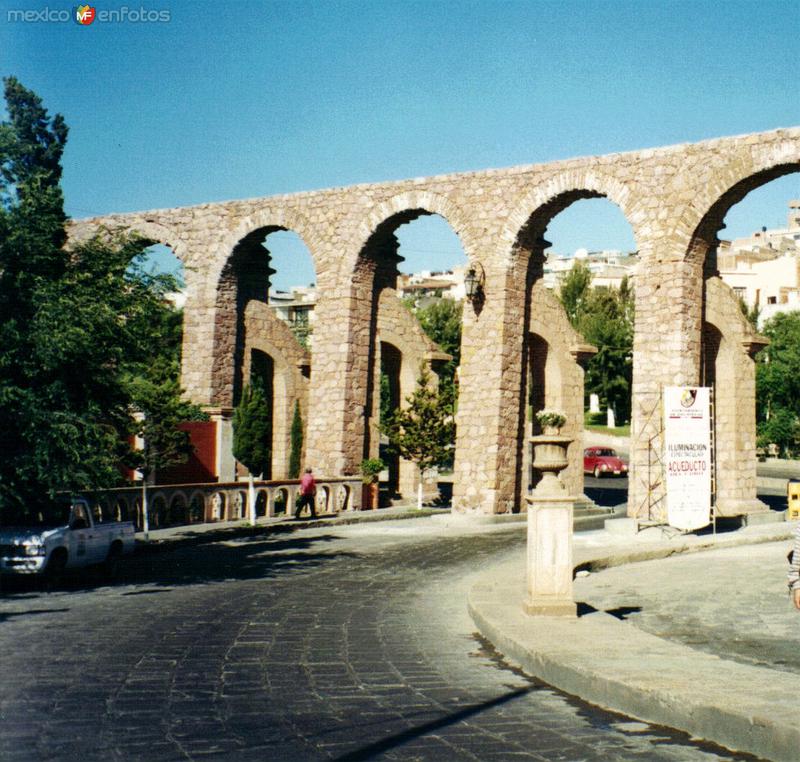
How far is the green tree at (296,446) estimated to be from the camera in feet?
105

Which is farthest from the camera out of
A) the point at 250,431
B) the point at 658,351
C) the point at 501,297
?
the point at 250,431

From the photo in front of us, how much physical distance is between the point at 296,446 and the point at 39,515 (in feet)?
58.9

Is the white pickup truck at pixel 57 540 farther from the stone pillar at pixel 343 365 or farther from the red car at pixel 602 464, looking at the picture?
the red car at pixel 602 464

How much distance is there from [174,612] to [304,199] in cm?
1923

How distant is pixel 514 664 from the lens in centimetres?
851

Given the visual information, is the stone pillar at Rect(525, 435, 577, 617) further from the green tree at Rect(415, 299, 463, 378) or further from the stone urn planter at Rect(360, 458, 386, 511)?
the green tree at Rect(415, 299, 463, 378)

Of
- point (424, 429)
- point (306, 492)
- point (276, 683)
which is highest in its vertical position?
point (424, 429)

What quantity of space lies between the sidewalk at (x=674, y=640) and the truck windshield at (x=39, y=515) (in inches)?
243

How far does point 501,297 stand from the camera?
2531cm

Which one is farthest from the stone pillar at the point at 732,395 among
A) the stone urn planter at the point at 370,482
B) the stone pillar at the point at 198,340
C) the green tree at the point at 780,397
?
the green tree at the point at 780,397

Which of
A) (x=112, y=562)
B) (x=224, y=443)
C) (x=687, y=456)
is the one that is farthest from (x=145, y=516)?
(x=687, y=456)

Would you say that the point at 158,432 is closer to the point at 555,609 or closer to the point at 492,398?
the point at 492,398

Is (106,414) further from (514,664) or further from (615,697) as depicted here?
(615,697)

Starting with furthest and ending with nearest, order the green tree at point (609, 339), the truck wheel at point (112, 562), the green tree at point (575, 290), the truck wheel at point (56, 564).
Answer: the green tree at point (575, 290) → the green tree at point (609, 339) → the truck wheel at point (112, 562) → the truck wheel at point (56, 564)
